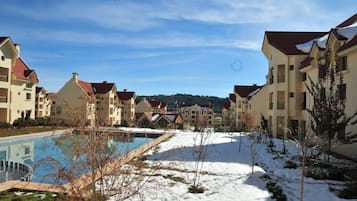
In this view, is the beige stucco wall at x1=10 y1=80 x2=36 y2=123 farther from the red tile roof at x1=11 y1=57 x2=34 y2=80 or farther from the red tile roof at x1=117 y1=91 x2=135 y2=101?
the red tile roof at x1=117 y1=91 x2=135 y2=101

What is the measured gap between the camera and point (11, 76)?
98.6 feet

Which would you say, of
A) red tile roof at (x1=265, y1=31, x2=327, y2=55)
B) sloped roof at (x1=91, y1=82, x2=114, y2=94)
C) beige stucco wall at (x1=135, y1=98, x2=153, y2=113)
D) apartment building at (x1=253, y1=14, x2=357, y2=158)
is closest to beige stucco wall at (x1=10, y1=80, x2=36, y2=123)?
sloped roof at (x1=91, y1=82, x2=114, y2=94)

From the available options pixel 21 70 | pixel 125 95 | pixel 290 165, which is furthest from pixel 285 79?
pixel 125 95

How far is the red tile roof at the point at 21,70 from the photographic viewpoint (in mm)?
31367

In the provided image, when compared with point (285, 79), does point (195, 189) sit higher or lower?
lower

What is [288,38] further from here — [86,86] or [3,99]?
[86,86]

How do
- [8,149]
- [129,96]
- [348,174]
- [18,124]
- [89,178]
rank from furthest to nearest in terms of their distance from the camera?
[129,96] → [18,124] → [8,149] → [348,174] → [89,178]

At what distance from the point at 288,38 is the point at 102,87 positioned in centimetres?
3017

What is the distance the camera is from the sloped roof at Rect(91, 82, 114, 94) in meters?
45.5

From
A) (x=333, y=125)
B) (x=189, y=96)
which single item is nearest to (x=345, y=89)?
(x=333, y=125)

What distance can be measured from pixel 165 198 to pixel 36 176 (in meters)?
5.05

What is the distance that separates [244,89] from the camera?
51.2 m

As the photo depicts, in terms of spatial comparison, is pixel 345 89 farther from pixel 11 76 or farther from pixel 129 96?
pixel 129 96

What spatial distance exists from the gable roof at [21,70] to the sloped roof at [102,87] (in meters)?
12.2
